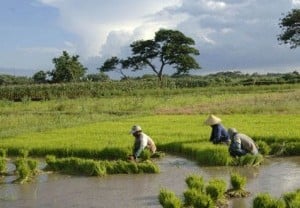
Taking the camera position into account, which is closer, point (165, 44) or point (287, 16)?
point (287, 16)

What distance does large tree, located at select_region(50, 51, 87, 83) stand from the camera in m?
59.1

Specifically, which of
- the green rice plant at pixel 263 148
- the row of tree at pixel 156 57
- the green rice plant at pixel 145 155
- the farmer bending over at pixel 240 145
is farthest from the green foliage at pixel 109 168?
the row of tree at pixel 156 57

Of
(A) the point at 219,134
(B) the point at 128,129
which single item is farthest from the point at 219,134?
(B) the point at 128,129

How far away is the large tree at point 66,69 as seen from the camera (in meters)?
59.1

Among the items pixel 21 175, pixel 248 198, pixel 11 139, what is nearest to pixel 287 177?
pixel 248 198

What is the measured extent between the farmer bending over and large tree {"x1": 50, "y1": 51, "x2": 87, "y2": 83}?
156 ft

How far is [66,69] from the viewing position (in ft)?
195

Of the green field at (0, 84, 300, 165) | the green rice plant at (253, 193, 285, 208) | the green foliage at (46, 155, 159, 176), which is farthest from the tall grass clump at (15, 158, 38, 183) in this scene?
the green rice plant at (253, 193, 285, 208)

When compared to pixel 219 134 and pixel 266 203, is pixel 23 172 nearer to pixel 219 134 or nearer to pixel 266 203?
pixel 219 134

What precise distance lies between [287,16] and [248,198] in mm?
42313

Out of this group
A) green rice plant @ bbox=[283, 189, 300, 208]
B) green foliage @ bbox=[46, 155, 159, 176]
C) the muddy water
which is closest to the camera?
green rice plant @ bbox=[283, 189, 300, 208]

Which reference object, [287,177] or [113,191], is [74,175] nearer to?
[113,191]

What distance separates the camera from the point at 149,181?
36.1 ft

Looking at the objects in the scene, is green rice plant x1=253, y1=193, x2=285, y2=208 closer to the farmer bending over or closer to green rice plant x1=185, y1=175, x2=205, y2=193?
green rice plant x1=185, y1=175, x2=205, y2=193
